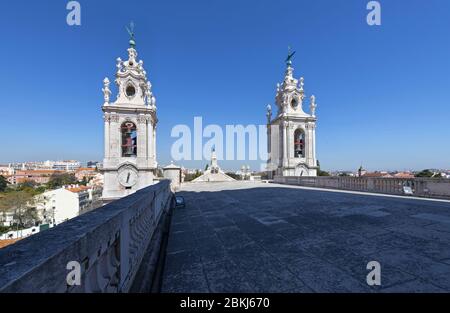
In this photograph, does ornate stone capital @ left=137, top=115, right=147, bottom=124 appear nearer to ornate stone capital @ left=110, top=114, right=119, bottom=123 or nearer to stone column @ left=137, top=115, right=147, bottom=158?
stone column @ left=137, top=115, right=147, bottom=158

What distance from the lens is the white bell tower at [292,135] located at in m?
28.2

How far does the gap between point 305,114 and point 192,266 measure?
1180 inches

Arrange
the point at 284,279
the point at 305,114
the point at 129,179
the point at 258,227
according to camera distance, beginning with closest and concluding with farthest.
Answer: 1. the point at 284,279
2. the point at 258,227
3. the point at 129,179
4. the point at 305,114

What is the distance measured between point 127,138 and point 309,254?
25.9 metres

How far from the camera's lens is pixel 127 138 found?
25781 millimetres

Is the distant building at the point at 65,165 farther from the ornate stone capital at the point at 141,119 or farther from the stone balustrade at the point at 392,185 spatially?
the stone balustrade at the point at 392,185

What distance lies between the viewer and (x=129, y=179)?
2469 cm

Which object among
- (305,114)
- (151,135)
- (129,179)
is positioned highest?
(305,114)

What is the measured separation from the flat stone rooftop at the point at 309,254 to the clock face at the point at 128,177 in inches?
827

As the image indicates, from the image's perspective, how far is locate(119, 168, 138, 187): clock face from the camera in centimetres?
2466

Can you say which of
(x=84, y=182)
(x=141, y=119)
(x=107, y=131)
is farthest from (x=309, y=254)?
(x=84, y=182)
